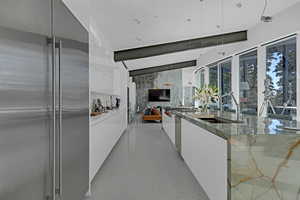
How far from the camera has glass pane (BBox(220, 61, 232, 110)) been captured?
7.45 metres

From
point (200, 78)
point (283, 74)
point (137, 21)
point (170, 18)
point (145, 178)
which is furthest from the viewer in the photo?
point (200, 78)

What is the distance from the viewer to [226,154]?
1591mm

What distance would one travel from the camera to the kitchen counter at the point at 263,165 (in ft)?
4.87

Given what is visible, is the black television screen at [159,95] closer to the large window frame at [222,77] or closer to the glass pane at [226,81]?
the large window frame at [222,77]

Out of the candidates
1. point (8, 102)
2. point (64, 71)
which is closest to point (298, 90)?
point (64, 71)

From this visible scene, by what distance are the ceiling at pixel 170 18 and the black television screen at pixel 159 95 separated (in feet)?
23.6

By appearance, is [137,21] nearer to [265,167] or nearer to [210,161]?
[210,161]

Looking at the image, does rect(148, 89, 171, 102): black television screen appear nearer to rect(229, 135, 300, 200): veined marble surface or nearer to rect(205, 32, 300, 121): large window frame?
rect(205, 32, 300, 121): large window frame

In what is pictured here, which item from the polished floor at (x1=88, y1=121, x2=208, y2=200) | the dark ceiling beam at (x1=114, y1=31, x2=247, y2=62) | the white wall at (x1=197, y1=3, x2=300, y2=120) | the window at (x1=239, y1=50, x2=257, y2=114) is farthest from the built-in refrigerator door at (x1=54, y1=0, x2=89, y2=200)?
the window at (x1=239, y1=50, x2=257, y2=114)

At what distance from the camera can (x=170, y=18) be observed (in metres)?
4.18

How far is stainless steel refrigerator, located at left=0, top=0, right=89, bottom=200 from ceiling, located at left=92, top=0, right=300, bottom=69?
1948mm

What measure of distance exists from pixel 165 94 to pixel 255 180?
1134cm

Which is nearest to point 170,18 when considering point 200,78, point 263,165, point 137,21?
point 137,21

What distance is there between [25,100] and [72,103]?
691mm
